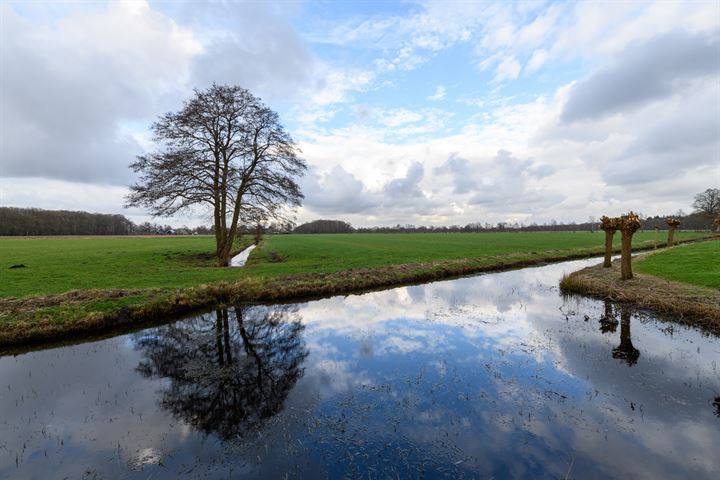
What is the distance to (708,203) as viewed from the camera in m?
85.4

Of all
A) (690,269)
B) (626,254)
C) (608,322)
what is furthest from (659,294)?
(690,269)

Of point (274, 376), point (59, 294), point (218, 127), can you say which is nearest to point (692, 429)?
point (274, 376)

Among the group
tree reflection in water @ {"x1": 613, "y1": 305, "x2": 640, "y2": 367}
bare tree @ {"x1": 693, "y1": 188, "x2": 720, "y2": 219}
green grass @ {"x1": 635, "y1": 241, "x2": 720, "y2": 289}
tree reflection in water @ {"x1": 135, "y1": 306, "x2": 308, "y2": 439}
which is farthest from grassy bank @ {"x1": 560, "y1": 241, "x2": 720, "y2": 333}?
bare tree @ {"x1": 693, "y1": 188, "x2": 720, "y2": 219}

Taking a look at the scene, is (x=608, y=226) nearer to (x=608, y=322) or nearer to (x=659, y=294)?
(x=659, y=294)

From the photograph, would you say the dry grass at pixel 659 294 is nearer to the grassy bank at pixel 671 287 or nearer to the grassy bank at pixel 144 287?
the grassy bank at pixel 671 287

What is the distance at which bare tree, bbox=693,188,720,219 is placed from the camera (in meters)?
80.8

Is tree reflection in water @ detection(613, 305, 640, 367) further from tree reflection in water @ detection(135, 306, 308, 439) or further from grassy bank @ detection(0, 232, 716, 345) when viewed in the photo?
grassy bank @ detection(0, 232, 716, 345)

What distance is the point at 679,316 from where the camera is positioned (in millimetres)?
13438

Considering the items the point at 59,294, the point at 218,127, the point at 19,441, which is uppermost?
the point at 218,127

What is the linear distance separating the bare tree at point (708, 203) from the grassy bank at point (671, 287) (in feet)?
268

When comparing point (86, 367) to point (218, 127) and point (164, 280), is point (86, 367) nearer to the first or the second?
point (164, 280)

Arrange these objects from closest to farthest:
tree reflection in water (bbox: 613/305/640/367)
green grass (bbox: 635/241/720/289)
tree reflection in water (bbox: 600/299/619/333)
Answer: tree reflection in water (bbox: 613/305/640/367)
tree reflection in water (bbox: 600/299/619/333)
green grass (bbox: 635/241/720/289)

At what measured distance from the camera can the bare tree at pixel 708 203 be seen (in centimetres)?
8081

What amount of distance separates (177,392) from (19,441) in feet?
9.09
